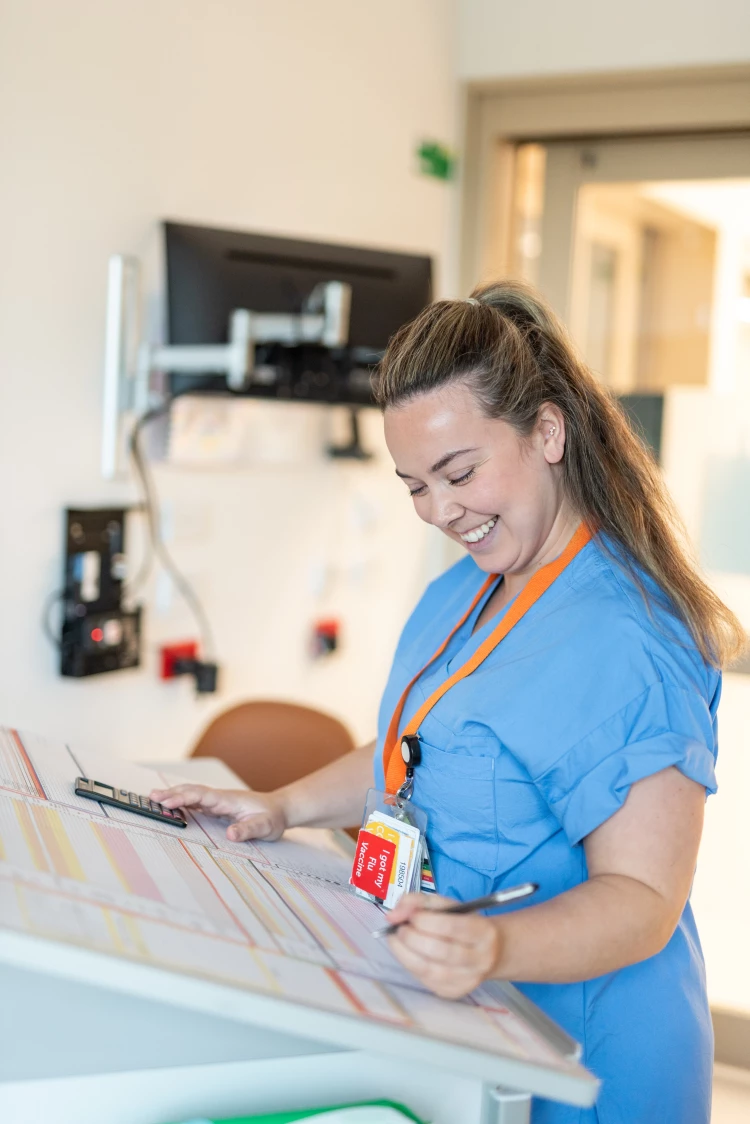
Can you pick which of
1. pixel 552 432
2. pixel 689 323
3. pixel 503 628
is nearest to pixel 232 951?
pixel 503 628

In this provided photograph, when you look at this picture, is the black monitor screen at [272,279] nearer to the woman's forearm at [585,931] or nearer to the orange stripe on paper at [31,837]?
the orange stripe on paper at [31,837]

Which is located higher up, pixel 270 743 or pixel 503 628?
pixel 503 628

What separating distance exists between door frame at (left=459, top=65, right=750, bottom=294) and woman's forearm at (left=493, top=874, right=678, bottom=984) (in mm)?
2004

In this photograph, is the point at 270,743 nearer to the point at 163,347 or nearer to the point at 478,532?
the point at 163,347

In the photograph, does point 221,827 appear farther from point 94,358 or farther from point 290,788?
point 94,358

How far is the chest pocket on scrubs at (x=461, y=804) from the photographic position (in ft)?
4.00

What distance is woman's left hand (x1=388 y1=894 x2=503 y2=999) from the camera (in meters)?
0.89

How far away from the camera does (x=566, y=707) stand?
3.83 feet

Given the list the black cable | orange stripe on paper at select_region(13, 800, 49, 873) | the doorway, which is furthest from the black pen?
the doorway

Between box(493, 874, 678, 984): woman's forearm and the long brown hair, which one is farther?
the long brown hair

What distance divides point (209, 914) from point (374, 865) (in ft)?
1.03

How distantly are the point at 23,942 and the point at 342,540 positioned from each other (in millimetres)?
2373

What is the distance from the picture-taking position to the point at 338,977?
2.91 ft

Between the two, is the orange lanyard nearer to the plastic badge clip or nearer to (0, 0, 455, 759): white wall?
the plastic badge clip
